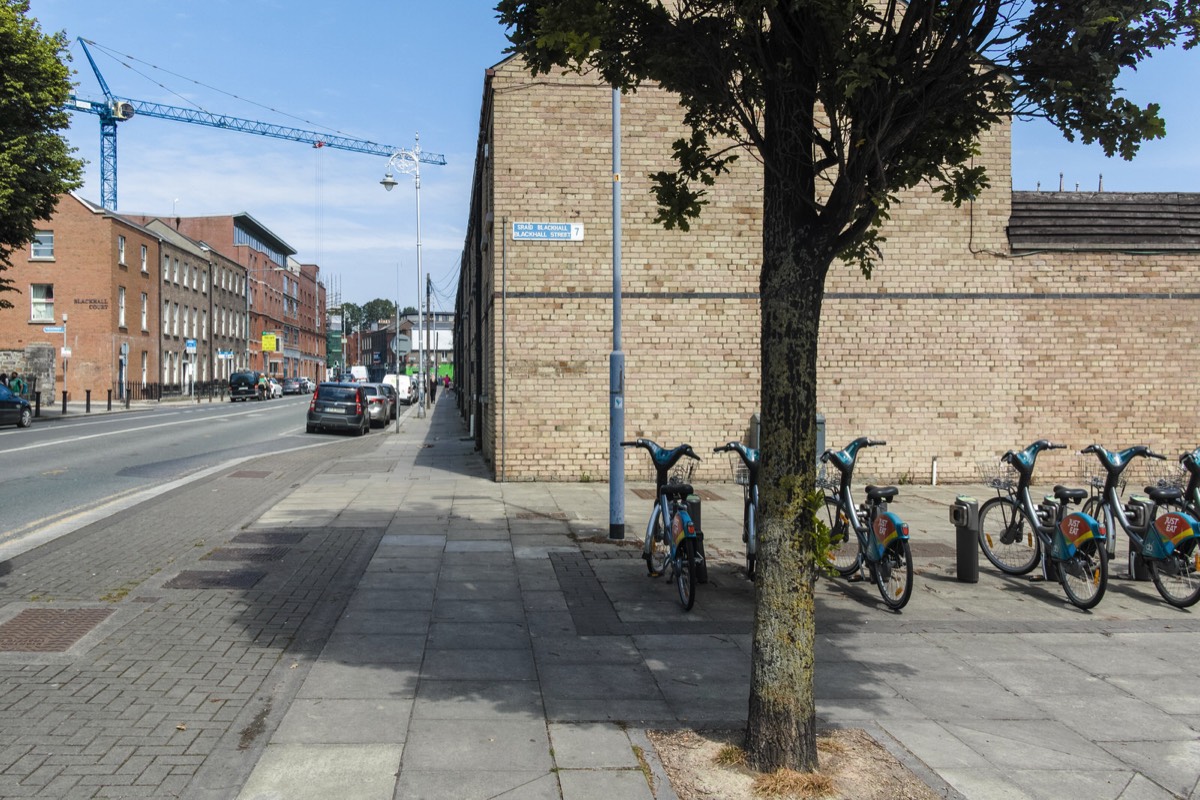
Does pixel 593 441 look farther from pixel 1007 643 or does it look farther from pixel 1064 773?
pixel 1064 773

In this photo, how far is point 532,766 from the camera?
421 centimetres

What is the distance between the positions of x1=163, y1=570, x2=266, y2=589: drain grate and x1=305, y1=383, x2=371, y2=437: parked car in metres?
21.7

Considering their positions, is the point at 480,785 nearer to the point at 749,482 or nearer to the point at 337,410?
the point at 749,482

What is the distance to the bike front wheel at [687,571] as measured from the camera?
7.10m

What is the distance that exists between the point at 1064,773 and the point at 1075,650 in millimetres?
2415

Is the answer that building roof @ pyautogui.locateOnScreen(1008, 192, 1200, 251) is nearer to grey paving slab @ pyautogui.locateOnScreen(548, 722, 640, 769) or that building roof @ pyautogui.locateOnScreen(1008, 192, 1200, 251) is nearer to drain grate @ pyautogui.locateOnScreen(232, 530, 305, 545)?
drain grate @ pyautogui.locateOnScreen(232, 530, 305, 545)

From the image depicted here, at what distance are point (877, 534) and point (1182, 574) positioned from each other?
2456mm

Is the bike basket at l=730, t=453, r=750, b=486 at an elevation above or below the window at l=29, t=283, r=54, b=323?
below

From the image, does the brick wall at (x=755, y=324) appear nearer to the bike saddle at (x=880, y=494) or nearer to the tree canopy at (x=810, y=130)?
the bike saddle at (x=880, y=494)

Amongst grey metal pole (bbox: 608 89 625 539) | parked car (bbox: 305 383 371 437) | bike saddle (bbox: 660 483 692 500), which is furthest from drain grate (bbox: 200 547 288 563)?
parked car (bbox: 305 383 371 437)

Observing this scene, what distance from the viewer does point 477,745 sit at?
4.44 meters

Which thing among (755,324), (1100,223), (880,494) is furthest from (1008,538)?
(1100,223)

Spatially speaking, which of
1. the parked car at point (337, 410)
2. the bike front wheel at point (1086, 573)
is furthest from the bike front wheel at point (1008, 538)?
the parked car at point (337, 410)

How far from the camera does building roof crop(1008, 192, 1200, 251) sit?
1559cm
